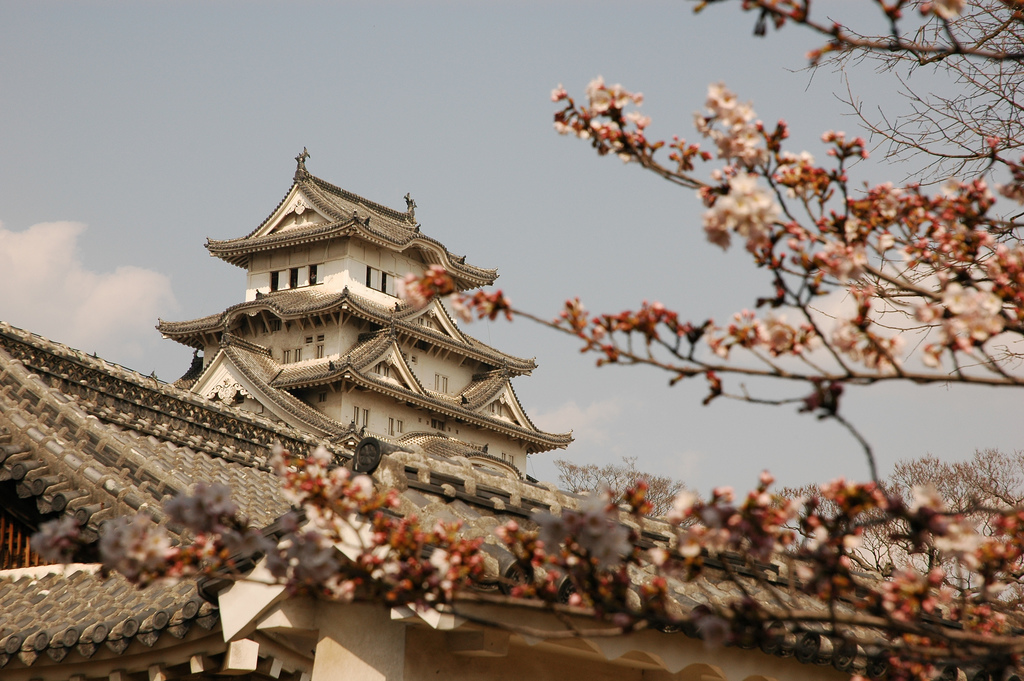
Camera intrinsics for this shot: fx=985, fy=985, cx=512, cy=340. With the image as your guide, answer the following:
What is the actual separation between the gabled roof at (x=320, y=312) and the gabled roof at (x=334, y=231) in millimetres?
2417

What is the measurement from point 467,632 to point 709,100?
2.86m

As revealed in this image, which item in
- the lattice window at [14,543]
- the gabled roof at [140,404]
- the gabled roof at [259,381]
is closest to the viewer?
the lattice window at [14,543]

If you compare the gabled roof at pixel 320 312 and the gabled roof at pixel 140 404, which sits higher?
the gabled roof at pixel 320 312

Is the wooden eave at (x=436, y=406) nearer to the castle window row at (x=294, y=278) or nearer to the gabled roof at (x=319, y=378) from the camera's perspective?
the gabled roof at (x=319, y=378)

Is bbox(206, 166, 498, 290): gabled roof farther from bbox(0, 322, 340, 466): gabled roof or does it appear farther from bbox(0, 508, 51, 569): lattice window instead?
bbox(0, 508, 51, 569): lattice window

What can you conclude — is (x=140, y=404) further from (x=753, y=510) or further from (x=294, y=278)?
(x=294, y=278)

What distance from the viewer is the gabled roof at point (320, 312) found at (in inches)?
1671

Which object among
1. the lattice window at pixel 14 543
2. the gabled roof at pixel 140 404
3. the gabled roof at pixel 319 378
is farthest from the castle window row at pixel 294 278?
the lattice window at pixel 14 543

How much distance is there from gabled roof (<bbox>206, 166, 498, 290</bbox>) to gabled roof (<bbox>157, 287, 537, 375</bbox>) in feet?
7.93

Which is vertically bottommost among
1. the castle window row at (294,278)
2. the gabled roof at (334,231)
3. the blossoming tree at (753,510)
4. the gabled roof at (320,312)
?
the blossoming tree at (753,510)

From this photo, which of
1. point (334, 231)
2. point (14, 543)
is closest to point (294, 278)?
point (334, 231)

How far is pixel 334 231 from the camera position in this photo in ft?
144

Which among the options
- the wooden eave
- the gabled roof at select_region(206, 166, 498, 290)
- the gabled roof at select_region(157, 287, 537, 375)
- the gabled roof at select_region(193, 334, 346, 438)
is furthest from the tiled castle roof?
the gabled roof at select_region(206, 166, 498, 290)

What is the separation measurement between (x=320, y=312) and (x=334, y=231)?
3.94 metres
